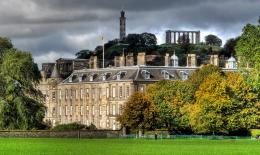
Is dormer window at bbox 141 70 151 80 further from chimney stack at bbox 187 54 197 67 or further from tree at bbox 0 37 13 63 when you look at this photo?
tree at bbox 0 37 13 63

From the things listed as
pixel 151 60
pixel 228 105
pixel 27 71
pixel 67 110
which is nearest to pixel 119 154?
pixel 27 71

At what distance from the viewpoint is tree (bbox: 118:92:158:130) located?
381ft

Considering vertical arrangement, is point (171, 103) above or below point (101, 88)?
below

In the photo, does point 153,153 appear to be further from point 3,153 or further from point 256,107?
point 256,107

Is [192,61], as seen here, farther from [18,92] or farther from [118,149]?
[118,149]

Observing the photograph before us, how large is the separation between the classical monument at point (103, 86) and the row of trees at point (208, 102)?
1918 centimetres

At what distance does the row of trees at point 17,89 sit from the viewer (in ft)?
330

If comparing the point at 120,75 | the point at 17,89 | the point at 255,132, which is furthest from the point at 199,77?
the point at 17,89

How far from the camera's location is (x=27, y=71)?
10094 centimetres

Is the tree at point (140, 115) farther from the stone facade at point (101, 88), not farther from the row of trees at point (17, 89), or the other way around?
the stone facade at point (101, 88)

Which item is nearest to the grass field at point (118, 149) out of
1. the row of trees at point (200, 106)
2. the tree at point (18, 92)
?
the tree at point (18, 92)

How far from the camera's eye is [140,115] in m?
117

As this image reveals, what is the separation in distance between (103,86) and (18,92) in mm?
47553

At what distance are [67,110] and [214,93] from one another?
2202 inches
